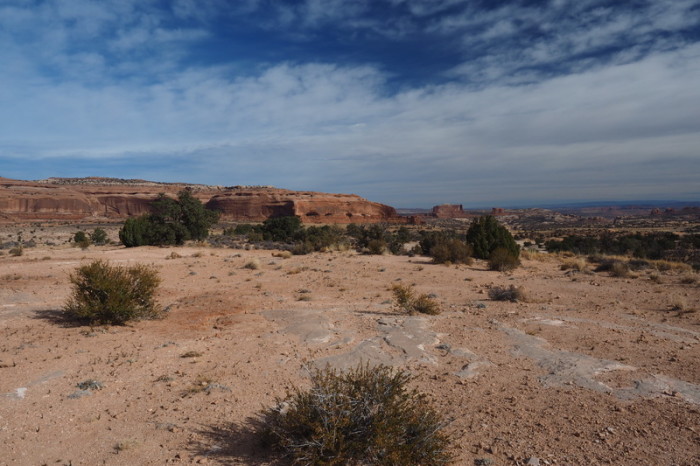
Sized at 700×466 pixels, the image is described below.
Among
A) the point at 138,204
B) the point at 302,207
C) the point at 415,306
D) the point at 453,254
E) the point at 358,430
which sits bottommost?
the point at 415,306

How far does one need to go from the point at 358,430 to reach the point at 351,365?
2414mm

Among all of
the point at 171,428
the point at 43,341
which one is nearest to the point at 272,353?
the point at 171,428

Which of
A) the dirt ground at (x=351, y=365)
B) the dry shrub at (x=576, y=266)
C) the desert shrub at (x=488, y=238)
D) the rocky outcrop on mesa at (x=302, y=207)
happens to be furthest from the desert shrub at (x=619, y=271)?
the rocky outcrop on mesa at (x=302, y=207)

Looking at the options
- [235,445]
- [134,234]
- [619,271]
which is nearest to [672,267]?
[619,271]

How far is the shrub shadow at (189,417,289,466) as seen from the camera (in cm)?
349

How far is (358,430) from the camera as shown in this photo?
10.7 ft

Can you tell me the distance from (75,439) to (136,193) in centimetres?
8979

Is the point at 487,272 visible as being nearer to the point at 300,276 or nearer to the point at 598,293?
the point at 598,293

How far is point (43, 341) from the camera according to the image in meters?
6.67

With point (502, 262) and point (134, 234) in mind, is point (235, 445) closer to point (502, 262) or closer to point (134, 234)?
point (502, 262)

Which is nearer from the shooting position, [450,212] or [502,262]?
[502,262]

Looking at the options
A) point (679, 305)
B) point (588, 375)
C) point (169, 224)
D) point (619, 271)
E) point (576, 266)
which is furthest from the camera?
point (169, 224)

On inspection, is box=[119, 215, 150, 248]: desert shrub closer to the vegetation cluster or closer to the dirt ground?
the dirt ground

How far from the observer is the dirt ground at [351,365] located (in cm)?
369
